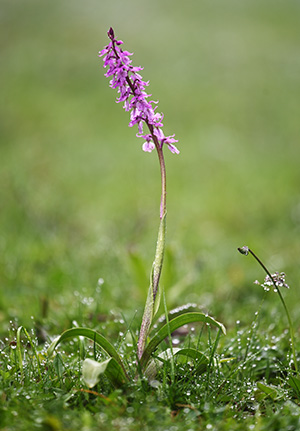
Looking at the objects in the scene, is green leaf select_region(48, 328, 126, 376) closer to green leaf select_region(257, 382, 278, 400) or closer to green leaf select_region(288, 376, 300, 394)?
green leaf select_region(257, 382, 278, 400)

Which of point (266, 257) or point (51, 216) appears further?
point (51, 216)

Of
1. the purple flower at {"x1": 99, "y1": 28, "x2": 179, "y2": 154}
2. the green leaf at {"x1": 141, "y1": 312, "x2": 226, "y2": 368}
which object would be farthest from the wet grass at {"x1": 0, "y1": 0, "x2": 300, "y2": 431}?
the purple flower at {"x1": 99, "y1": 28, "x2": 179, "y2": 154}

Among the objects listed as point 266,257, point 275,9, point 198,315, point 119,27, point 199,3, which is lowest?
point 198,315

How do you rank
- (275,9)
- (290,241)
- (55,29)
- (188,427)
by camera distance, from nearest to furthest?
(188,427), (290,241), (55,29), (275,9)

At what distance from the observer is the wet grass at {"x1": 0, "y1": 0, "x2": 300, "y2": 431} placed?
191cm

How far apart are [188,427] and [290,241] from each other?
4355 millimetres

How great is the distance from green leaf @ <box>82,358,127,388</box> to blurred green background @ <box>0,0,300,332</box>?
0.86 meters

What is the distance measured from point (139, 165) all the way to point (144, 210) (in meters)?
1.79

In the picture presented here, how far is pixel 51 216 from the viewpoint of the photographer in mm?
5867

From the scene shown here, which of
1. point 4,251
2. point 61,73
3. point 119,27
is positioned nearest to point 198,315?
point 4,251

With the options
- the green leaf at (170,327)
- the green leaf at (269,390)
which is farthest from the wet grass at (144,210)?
the green leaf at (170,327)

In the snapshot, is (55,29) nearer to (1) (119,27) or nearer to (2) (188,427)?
(1) (119,27)

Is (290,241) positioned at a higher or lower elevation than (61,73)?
lower

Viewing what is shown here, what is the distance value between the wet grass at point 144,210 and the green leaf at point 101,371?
6 centimetres
